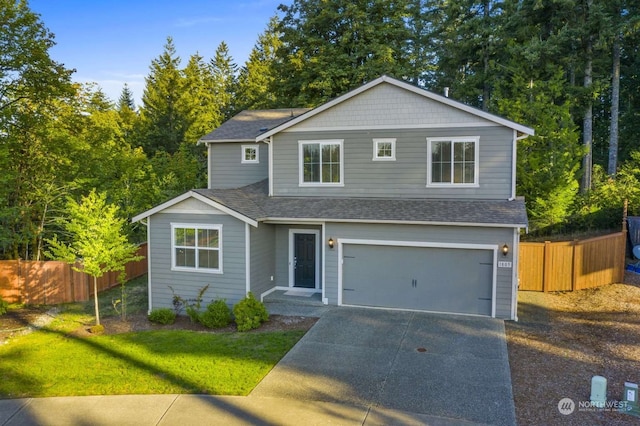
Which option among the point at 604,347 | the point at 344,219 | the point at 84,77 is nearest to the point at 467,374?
the point at 604,347

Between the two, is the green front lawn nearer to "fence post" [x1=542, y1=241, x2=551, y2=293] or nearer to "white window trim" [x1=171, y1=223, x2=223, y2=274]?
"white window trim" [x1=171, y1=223, x2=223, y2=274]

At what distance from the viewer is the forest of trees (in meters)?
16.9

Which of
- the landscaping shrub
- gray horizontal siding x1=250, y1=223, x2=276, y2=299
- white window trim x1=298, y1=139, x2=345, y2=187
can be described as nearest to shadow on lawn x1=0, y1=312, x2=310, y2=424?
the landscaping shrub

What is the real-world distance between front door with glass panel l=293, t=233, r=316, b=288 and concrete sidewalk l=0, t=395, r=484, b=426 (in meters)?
7.14

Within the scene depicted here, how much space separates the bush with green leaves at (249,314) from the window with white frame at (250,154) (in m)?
6.84

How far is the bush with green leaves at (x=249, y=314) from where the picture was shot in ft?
38.1

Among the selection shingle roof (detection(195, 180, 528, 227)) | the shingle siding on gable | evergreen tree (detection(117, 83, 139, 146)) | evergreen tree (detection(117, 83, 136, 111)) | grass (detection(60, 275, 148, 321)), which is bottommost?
grass (detection(60, 275, 148, 321))

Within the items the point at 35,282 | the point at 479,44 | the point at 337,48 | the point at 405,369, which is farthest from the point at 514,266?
the point at 337,48

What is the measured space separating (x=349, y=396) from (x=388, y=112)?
8.90 metres

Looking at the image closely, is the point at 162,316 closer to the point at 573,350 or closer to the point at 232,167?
the point at 232,167

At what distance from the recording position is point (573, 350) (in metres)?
9.70

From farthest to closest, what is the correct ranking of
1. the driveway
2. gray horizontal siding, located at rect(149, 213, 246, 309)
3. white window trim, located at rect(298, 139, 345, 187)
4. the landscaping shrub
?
white window trim, located at rect(298, 139, 345, 187)
gray horizontal siding, located at rect(149, 213, 246, 309)
the landscaping shrub
the driveway

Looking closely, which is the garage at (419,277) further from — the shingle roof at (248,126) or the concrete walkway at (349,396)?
the shingle roof at (248,126)

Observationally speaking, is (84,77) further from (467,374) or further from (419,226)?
(467,374)
